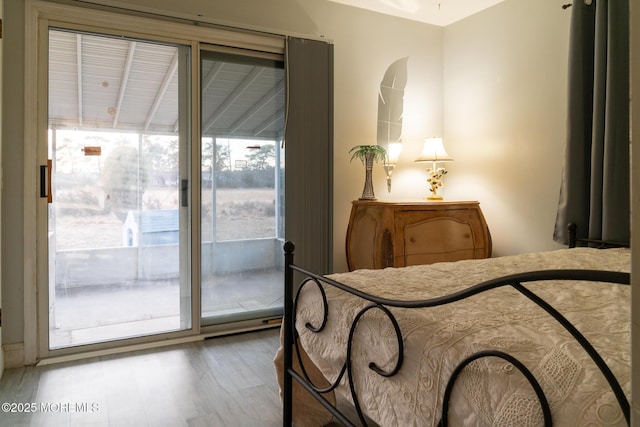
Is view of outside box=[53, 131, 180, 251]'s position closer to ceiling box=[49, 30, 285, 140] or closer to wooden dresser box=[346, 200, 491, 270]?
ceiling box=[49, 30, 285, 140]

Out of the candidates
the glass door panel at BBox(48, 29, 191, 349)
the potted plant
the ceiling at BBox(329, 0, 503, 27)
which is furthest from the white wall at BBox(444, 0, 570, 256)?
the glass door panel at BBox(48, 29, 191, 349)

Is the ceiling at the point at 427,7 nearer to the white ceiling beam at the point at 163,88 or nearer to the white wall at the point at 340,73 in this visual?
the white wall at the point at 340,73

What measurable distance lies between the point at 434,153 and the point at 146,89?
210 centimetres

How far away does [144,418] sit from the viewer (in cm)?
194

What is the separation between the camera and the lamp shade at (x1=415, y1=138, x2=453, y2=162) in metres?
3.34

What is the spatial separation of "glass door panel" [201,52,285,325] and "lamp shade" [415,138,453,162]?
111 centimetres

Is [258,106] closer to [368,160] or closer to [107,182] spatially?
[368,160]

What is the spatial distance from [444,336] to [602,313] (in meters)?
0.52

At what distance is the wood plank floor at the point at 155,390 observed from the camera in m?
1.95

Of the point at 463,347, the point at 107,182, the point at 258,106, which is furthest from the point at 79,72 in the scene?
the point at 463,347

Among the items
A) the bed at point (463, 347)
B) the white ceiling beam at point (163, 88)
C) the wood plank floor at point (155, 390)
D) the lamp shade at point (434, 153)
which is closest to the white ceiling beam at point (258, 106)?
the white ceiling beam at point (163, 88)

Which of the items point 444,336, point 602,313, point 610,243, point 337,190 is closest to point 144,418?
point 444,336

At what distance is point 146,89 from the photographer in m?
2.87

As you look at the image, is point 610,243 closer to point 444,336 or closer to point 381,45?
point 444,336
